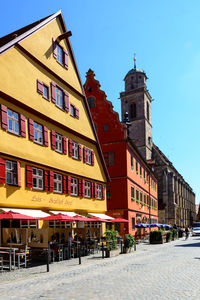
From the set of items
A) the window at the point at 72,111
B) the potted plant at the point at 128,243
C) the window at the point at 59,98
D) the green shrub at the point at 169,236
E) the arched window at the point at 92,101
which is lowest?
the green shrub at the point at 169,236

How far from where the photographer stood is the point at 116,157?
37125mm

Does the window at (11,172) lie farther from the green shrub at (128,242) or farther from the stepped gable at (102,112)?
the stepped gable at (102,112)

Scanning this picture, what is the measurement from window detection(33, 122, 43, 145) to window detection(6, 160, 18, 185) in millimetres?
2758

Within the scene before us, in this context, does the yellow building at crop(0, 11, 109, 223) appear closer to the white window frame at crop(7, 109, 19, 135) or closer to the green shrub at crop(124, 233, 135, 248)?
the white window frame at crop(7, 109, 19, 135)

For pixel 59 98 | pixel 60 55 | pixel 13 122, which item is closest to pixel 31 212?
pixel 13 122

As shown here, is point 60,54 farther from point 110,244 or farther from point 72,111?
point 110,244

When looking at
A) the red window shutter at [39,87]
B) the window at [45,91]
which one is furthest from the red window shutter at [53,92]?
the red window shutter at [39,87]

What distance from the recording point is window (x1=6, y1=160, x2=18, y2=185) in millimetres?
18734

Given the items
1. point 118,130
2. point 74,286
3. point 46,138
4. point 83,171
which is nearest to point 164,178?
point 118,130

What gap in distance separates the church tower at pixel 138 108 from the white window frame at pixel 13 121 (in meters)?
57.3

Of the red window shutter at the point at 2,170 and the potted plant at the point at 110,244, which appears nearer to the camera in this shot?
the red window shutter at the point at 2,170

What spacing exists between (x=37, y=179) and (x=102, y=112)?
1894cm

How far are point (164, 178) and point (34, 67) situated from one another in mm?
60999

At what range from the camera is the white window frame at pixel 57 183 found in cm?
2348
